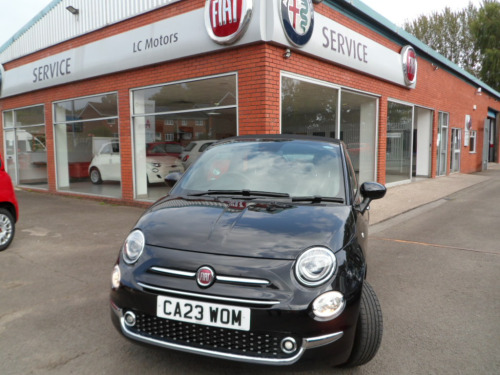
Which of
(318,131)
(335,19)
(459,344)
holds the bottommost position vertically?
(459,344)

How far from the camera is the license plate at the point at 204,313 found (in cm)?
198

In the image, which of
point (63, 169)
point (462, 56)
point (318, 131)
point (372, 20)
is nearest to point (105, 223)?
point (318, 131)

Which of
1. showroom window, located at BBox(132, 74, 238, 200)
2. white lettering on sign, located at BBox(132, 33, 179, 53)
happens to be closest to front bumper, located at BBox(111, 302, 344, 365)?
showroom window, located at BBox(132, 74, 238, 200)

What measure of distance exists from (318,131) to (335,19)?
2.53 metres

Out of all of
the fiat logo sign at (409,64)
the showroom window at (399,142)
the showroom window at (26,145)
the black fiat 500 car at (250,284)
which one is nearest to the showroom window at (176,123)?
the showroom window at (26,145)

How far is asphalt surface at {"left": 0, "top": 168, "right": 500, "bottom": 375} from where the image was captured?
2.54 m

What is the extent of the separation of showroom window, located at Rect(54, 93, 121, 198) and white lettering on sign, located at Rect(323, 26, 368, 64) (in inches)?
218

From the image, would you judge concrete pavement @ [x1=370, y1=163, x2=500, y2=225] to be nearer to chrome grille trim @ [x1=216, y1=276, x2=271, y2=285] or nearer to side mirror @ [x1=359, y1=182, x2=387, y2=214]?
side mirror @ [x1=359, y1=182, x2=387, y2=214]

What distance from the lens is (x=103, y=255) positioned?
17.0 ft

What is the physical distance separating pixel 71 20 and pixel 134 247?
35.1 feet

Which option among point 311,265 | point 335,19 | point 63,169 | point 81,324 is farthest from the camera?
point 63,169

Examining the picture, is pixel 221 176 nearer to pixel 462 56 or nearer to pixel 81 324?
pixel 81 324

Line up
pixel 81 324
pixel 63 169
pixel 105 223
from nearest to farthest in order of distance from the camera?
pixel 81 324 → pixel 105 223 → pixel 63 169

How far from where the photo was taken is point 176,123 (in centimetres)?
888
